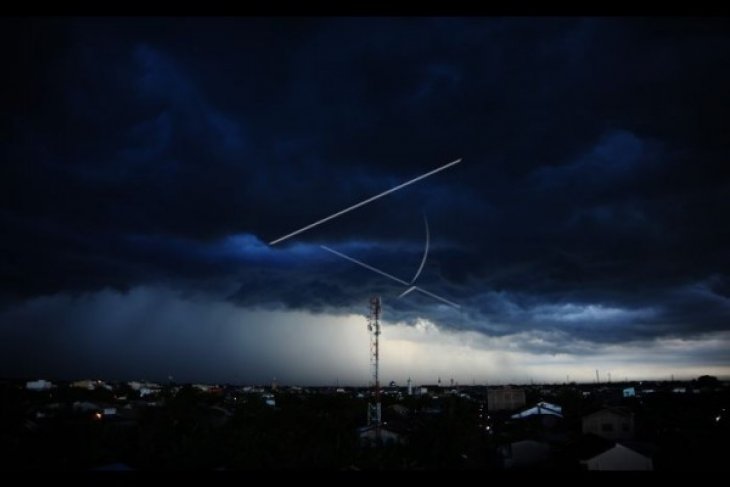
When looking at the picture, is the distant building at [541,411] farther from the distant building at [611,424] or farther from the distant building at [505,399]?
the distant building at [505,399]

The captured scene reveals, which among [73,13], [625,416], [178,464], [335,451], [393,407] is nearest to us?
[73,13]

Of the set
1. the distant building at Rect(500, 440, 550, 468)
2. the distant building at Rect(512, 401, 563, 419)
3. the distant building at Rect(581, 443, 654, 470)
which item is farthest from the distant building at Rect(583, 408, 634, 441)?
the distant building at Rect(581, 443, 654, 470)

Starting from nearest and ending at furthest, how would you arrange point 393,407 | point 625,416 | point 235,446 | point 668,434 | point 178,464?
point 178,464, point 235,446, point 668,434, point 625,416, point 393,407

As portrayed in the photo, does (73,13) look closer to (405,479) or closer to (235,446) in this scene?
(405,479)

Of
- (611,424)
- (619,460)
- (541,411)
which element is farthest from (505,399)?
(619,460)

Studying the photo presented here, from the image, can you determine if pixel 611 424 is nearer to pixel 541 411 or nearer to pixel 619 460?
pixel 541 411

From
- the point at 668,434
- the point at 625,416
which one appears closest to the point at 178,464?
the point at 668,434

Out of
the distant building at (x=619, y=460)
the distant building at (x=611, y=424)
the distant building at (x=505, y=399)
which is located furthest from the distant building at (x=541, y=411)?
the distant building at (x=619, y=460)
